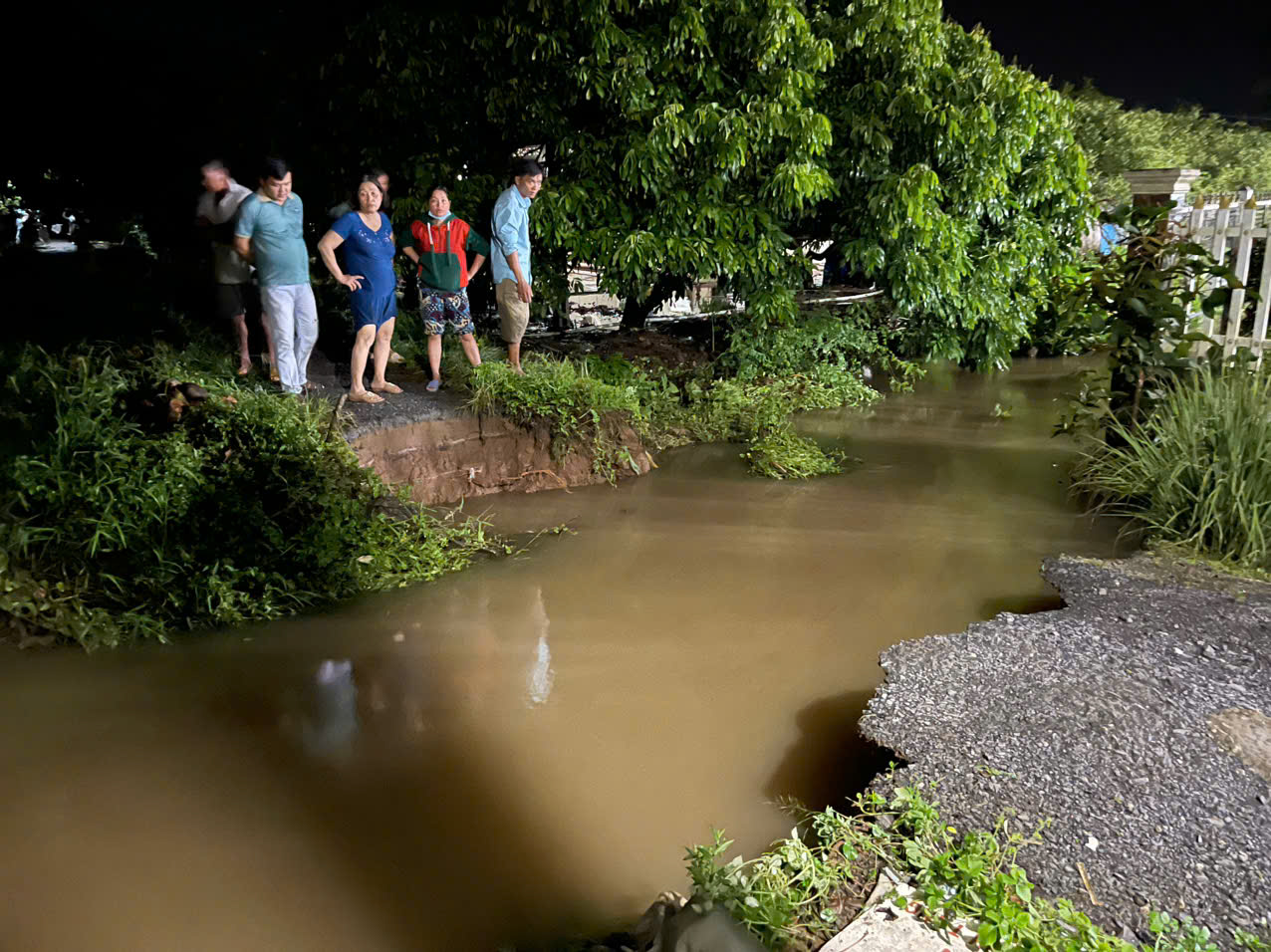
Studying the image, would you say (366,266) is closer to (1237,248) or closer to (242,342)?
(242,342)

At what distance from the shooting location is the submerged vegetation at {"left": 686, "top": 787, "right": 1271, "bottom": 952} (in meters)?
2.28

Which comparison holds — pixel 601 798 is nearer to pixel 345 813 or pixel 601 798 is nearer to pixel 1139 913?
pixel 345 813

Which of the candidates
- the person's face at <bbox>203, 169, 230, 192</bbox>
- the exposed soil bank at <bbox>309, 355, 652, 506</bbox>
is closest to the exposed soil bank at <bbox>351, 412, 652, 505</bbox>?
the exposed soil bank at <bbox>309, 355, 652, 506</bbox>

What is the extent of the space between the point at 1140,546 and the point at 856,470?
95.6 inches

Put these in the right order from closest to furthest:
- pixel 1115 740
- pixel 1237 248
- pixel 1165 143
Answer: pixel 1115 740 → pixel 1237 248 → pixel 1165 143

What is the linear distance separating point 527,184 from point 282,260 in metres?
1.91

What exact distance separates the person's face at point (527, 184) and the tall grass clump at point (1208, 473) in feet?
14.8

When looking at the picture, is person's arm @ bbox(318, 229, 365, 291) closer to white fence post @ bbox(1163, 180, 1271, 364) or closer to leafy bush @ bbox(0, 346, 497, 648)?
leafy bush @ bbox(0, 346, 497, 648)

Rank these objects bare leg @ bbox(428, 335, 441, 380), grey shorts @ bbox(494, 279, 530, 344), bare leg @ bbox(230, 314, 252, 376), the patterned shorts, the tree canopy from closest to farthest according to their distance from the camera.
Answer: bare leg @ bbox(230, 314, 252, 376) → the patterned shorts → bare leg @ bbox(428, 335, 441, 380) → grey shorts @ bbox(494, 279, 530, 344) → the tree canopy

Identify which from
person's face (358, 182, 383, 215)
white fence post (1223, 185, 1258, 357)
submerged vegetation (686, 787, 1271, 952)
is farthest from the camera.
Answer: white fence post (1223, 185, 1258, 357)

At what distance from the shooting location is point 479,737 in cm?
370

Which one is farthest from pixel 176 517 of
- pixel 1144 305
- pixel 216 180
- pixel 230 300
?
pixel 1144 305

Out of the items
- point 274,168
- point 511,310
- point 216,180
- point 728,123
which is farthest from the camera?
point 728,123

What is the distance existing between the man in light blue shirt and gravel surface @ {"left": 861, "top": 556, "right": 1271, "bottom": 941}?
14.6ft
